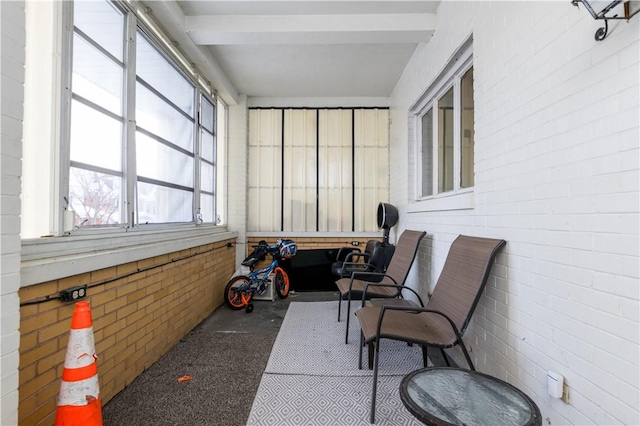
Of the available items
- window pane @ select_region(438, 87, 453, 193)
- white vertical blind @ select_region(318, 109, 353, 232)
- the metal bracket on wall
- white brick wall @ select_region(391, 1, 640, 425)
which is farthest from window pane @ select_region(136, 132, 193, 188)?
the metal bracket on wall

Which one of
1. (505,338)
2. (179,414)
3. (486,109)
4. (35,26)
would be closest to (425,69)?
(486,109)

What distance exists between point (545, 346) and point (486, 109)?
1518 mm

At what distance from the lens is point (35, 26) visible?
168 centimetres

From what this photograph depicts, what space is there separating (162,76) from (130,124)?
920 mm

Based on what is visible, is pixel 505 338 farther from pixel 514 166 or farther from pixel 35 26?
pixel 35 26

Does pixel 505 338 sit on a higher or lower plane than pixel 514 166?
lower

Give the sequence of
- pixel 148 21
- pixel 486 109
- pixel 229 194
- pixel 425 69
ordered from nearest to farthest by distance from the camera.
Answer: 1. pixel 486 109
2. pixel 148 21
3. pixel 425 69
4. pixel 229 194

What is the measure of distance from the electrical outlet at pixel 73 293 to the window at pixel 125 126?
427mm

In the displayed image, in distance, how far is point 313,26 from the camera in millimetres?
3129

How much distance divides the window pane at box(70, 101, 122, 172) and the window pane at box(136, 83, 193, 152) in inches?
14.9

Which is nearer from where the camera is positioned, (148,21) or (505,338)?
(505,338)

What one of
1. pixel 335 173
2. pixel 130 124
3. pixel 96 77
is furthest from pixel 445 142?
pixel 96 77

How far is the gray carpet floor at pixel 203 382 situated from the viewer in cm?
182

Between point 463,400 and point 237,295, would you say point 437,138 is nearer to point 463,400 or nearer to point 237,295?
point 463,400
